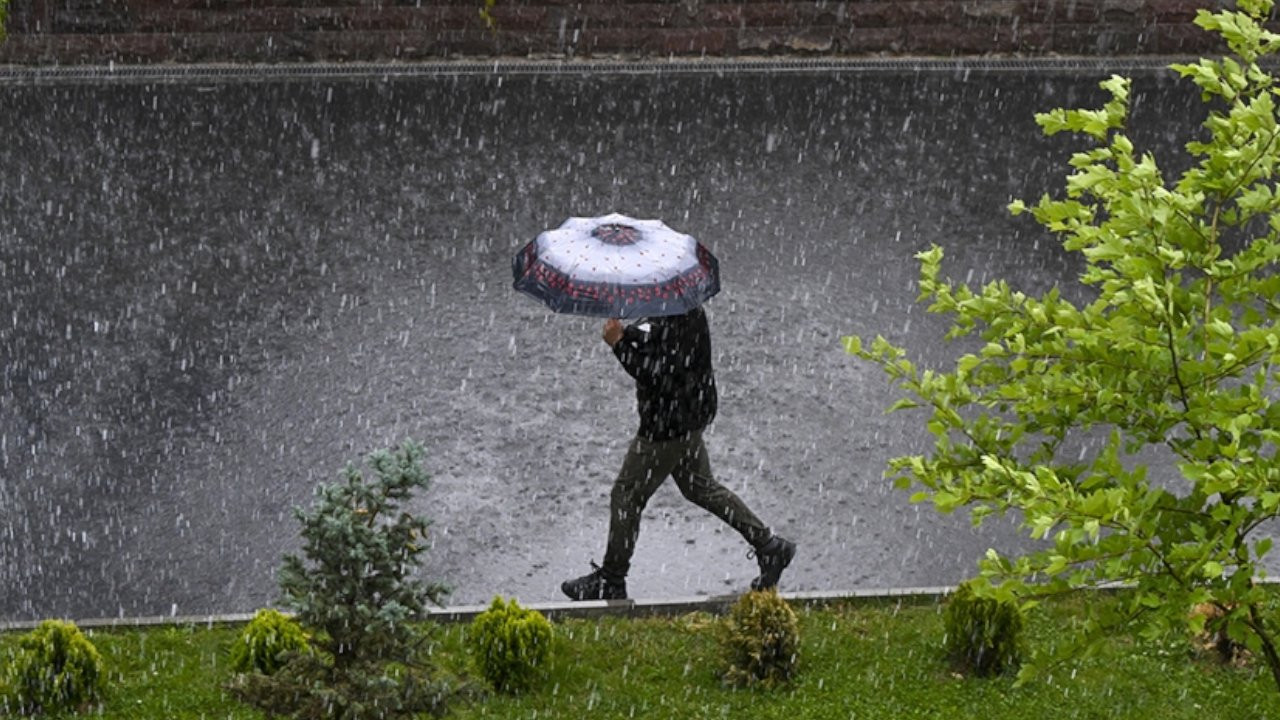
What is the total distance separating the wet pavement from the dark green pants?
0.66 meters

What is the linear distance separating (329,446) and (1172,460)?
5765 millimetres

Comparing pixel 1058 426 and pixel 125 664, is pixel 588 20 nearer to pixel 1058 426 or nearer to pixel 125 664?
pixel 125 664

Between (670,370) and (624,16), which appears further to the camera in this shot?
(624,16)

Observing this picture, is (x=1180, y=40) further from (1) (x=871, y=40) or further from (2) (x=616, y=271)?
(2) (x=616, y=271)

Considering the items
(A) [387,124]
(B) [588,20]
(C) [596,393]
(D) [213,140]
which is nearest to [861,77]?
(B) [588,20]

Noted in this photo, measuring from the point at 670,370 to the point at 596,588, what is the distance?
1489mm

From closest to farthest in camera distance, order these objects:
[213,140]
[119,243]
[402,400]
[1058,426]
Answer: [1058,426], [402,400], [119,243], [213,140]

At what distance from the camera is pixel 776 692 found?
31.2 ft

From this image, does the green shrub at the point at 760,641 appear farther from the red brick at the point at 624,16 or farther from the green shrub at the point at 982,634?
the red brick at the point at 624,16

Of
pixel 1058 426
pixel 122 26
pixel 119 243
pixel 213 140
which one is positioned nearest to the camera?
pixel 1058 426

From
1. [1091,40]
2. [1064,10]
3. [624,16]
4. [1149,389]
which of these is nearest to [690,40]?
[624,16]

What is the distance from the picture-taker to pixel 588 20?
21922 mm

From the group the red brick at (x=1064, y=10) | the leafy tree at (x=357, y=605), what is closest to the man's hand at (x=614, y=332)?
the leafy tree at (x=357, y=605)

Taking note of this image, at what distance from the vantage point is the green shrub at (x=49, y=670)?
349 inches
